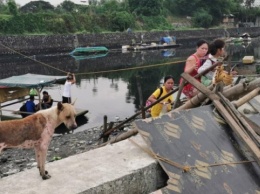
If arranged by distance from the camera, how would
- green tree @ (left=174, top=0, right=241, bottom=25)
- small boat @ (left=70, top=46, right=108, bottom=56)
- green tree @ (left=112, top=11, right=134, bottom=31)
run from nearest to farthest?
small boat @ (left=70, top=46, right=108, bottom=56) → green tree @ (left=112, top=11, right=134, bottom=31) → green tree @ (left=174, top=0, right=241, bottom=25)

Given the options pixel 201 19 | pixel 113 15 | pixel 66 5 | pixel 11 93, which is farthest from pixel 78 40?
pixel 201 19

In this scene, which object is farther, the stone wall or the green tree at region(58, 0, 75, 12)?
the green tree at region(58, 0, 75, 12)

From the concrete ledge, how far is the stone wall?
100 ft

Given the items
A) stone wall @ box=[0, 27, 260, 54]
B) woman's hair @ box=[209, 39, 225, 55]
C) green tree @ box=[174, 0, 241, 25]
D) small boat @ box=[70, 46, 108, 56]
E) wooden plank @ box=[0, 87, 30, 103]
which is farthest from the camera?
green tree @ box=[174, 0, 241, 25]

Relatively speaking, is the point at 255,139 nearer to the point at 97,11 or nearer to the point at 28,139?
the point at 28,139

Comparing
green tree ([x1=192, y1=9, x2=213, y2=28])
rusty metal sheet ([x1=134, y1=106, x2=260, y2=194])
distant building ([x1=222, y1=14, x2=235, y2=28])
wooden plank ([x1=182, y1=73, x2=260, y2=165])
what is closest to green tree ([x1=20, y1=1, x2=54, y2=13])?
green tree ([x1=192, y1=9, x2=213, y2=28])

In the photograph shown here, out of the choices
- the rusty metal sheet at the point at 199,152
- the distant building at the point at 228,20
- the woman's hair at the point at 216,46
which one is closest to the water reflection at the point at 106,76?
the woman's hair at the point at 216,46

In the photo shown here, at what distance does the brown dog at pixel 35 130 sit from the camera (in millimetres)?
3881

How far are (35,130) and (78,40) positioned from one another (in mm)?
43905

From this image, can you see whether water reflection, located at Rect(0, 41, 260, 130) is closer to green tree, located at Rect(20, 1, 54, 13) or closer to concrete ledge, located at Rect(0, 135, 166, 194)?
concrete ledge, located at Rect(0, 135, 166, 194)

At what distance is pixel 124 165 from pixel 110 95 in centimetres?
1888

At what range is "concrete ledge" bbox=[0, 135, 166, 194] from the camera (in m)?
3.52

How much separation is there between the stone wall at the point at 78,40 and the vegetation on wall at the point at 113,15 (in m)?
2.94

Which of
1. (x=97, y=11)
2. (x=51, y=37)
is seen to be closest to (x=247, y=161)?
(x=51, y=37)
